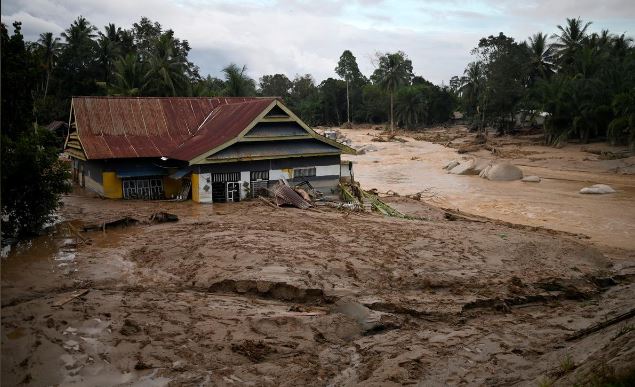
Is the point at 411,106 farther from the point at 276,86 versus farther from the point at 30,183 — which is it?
the point at 30,183

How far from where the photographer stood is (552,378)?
658 centimetres

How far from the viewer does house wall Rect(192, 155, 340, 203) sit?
73.4ft

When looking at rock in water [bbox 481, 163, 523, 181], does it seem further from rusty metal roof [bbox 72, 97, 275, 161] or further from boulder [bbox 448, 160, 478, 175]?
rusty metal roof [bbox 72, 97, 275, 161]

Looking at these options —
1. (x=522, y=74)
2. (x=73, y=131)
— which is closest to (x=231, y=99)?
(x=73, y=131)

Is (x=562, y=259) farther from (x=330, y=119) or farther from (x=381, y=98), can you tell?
(x=330, y=119)

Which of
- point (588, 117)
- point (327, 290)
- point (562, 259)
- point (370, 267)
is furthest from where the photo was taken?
point (588, 117)

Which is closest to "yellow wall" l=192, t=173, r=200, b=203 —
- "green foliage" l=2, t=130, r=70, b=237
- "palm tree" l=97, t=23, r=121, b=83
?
"green foliage" l=2, t=130, r=70, b=237

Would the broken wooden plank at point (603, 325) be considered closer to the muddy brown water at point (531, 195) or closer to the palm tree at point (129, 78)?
the muddy brown water at point (531, 195)

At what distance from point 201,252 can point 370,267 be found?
15.3 ft

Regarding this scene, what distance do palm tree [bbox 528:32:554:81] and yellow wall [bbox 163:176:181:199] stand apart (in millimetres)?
51755

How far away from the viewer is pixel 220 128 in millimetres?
24984

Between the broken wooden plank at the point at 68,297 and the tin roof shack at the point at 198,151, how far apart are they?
36.5 ft

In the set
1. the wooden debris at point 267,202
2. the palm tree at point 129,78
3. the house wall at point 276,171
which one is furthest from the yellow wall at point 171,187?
the palm tree at point 129,78

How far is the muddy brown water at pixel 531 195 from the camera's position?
23359mm
